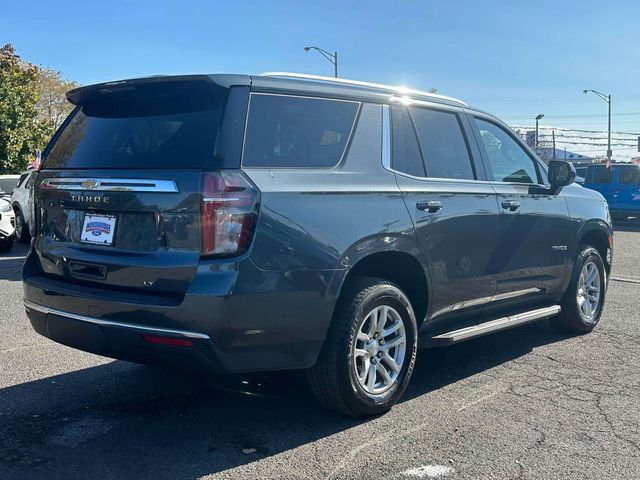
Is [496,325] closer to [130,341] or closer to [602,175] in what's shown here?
[130,341]

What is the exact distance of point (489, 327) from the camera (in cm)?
491

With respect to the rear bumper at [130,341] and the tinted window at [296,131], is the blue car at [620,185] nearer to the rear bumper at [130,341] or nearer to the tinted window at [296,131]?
the tinted window at [296,131]

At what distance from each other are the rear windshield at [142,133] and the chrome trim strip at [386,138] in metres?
1.19

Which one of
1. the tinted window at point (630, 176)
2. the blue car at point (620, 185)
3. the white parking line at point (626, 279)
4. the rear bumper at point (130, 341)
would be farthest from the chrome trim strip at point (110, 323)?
the tinted window at point (630, 176)

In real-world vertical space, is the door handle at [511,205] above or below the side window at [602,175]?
below

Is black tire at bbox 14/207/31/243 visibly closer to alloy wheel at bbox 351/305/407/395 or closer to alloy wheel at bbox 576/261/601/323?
alloy wheel at bbox 576/261/601/323

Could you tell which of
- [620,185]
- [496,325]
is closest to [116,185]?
[496,325]

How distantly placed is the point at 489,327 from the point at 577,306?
166 centimetres

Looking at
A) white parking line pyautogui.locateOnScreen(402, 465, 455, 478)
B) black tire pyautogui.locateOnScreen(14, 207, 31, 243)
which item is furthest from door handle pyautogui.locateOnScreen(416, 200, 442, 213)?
black tire pyautogui.locateOnScreen(14, 207, 31, 243)

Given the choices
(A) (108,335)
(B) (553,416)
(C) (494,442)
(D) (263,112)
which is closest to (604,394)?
(B) (553,416)

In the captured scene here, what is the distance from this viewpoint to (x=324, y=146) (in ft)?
12.9

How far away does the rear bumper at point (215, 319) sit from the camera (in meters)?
3.30

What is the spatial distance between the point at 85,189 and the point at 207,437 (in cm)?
154

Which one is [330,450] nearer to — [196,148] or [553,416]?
[553,416]
